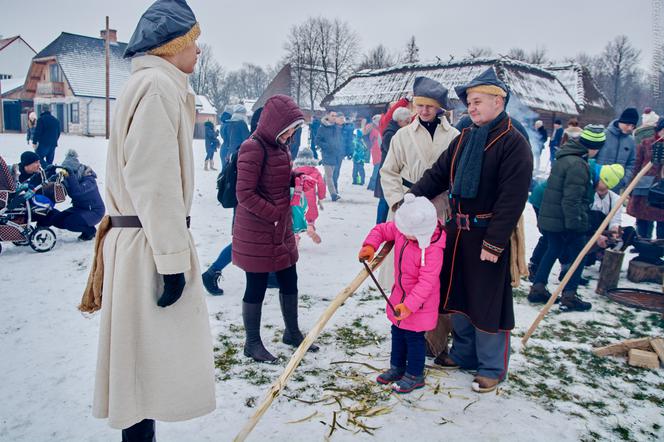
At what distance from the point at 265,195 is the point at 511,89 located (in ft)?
62.1

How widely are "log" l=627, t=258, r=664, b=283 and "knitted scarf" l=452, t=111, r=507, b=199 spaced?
445 centimetres

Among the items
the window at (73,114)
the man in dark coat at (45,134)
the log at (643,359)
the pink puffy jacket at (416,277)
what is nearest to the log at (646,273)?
the log at (643,359)

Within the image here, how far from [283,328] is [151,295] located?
91.0 inches

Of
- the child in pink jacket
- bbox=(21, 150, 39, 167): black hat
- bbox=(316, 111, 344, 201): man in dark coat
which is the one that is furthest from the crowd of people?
bbox=(316, 111, 344, 201): man in dark coat

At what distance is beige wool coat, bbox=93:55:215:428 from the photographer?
2027 millimetres

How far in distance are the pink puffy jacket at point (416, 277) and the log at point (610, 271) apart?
3505 mm

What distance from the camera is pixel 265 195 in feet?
11.9

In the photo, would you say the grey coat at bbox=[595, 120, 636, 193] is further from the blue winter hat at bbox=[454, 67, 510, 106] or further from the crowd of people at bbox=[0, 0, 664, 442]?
the blue winter hat at bbox=[454, 67, 510, 106]

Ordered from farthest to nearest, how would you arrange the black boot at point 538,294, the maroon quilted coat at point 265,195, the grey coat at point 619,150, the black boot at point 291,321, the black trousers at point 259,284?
the grey coat at point 619,150, the black boot at point 538,294, the black boot at point 291,321, the black trousers at point 259,284, the maroon quilted coat at point 265,195

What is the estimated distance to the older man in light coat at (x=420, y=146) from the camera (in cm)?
388

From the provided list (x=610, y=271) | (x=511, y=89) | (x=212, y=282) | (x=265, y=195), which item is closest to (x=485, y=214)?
(x=265, y=195)

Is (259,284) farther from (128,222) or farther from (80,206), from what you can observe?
(80,206)

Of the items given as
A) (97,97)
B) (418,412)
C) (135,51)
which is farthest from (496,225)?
(97,97)

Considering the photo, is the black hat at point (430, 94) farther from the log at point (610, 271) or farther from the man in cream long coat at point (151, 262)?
the log at point (610, 271)
